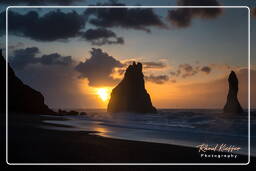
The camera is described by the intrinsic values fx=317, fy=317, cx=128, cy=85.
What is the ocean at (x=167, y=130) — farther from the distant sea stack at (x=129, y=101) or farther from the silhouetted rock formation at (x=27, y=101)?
the silhouetted rock formation at (x=27, y=101)

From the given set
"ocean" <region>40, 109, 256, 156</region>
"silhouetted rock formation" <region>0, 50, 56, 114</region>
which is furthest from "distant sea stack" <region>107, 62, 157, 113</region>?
"silhouetted rock formation" <region>0, 50, 56, 114</region>

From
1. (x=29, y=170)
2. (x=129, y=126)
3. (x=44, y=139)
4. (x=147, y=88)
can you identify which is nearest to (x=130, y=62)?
(x=147, y=88)

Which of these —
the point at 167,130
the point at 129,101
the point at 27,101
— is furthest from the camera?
the point at 27,101

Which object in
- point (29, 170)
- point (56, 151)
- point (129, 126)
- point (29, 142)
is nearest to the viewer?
point (29, 170)

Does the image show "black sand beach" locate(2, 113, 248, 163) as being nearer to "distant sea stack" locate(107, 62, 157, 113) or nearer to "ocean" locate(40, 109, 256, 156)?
"ocean" locate(40, 109, 256, 156)

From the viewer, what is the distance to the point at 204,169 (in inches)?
372

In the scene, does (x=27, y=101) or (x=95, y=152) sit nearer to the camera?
(x=95, y=152)

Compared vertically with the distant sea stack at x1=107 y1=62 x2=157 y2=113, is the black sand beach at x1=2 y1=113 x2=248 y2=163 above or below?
below

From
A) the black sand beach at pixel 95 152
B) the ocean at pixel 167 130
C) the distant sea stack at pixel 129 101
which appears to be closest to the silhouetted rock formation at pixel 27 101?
the ocean at pixel 167 130

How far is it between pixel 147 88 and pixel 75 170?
537 cm

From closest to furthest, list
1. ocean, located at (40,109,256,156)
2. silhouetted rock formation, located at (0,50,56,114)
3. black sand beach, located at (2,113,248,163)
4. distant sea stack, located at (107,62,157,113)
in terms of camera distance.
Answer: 1. black sand beach, located at (2,113,248,163)
2. ocean, located at (40,109,256,156)
3. distant sea stack, located at (107,62,157,113)
4. silhouetted rock formation, located at (0,50,56,114)

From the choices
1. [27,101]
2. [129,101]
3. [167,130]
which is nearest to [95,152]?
[167,130]

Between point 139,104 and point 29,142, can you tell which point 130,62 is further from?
point 139,104

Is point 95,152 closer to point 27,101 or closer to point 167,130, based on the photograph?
point 167,130
